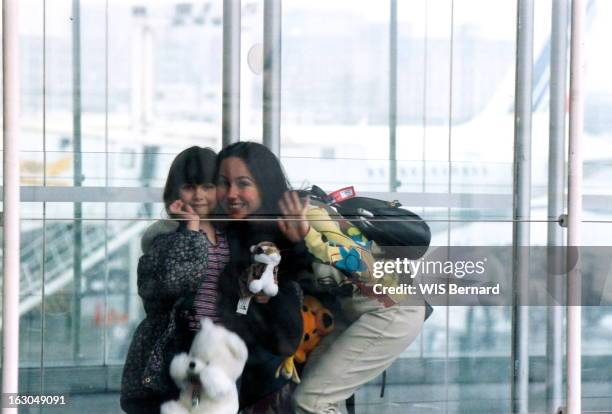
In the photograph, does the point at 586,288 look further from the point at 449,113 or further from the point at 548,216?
the point at 449,113

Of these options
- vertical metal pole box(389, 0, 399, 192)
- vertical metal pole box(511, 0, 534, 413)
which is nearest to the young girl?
vertical metal pole box(389, 0, 399, 192)

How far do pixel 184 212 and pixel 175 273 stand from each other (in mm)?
207

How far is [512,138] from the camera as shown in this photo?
384 cm

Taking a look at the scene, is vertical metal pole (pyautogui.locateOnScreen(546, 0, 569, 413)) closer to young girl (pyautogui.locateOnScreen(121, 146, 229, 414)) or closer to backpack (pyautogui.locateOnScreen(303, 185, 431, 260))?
backpack (pyautogui.locateOnScreen(303, 185, 431, 260))

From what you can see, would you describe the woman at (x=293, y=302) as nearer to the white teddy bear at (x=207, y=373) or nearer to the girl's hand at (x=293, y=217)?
the girl's hand at (x=293, y=217)

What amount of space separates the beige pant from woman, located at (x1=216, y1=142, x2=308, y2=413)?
0.14 m

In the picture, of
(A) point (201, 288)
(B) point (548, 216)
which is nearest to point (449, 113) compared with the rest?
(B) point (548, 216)

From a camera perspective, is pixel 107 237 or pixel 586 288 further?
pixel 586 288

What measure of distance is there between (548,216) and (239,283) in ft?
3.77

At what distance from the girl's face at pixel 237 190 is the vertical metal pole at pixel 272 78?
122 mm

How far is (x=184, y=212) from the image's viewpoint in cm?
358

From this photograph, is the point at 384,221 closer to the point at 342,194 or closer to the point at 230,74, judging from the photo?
the point at 342,194

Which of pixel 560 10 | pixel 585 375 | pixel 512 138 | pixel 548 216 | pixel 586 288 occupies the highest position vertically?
pixel 560 10

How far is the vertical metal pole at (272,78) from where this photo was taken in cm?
361
